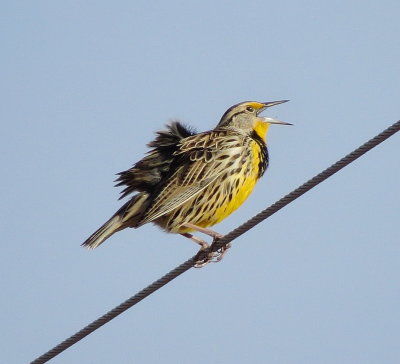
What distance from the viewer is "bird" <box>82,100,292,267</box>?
26.1ft

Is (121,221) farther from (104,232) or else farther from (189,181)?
(189,181)

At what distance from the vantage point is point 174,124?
856 centimetres

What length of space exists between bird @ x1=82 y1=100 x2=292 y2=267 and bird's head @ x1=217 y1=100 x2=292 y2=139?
0.10 m

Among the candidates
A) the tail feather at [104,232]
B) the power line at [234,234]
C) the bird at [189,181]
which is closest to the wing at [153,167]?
the bird at [189,181]

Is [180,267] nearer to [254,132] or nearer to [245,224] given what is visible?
[245,224]

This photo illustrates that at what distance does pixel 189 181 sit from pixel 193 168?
110 millimetres

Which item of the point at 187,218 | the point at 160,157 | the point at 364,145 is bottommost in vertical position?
the point at 364,145

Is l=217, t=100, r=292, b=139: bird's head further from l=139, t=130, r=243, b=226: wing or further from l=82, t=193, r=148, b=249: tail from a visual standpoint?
l=82, t=193, r=148, b=249: tail

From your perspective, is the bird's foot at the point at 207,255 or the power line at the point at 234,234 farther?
the bird's foot at the point at 207,255

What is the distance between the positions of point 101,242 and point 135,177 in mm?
592

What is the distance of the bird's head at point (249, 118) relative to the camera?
8.63 meters

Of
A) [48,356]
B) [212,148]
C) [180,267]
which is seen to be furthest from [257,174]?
[48,356]

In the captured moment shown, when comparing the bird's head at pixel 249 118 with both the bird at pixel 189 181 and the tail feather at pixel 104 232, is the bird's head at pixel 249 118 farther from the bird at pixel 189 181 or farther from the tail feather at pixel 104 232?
the tail feather at pixel 104 232

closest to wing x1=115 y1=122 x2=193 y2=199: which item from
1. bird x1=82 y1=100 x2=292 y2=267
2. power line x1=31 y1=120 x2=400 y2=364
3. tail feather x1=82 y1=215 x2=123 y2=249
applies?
bird x1=82 y1=100 x2=292 y2=267
